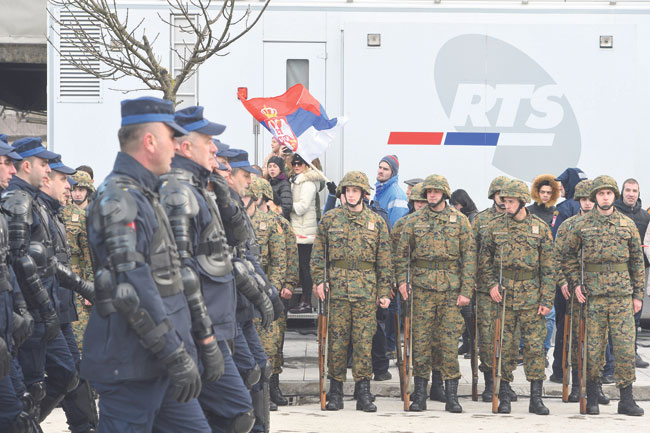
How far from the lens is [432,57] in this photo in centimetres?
1116

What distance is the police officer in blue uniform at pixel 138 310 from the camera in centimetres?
420

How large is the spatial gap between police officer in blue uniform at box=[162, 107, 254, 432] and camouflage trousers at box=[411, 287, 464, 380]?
12.2 ft

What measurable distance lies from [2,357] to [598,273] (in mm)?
5372

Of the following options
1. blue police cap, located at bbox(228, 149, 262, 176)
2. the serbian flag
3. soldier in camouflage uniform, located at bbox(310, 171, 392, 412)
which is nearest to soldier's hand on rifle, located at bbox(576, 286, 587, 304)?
soldier in camouflage uniform, located at bbox(310, 171, 392, 412)

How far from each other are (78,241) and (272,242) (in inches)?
87.5

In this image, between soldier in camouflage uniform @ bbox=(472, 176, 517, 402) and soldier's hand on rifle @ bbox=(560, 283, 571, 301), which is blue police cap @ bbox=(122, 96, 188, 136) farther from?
soldier's hand on rifle @ bbox=(560, 283, 571, 301)

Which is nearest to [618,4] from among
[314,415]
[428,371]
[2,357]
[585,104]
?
[585,104]

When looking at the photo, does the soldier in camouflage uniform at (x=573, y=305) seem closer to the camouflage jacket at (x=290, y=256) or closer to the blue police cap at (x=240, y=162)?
the camouflage jacket at (x=290, y=256)

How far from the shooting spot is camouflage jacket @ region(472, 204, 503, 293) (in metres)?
9.14

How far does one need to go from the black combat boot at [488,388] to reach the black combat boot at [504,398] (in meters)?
0.33

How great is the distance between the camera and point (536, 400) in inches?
341

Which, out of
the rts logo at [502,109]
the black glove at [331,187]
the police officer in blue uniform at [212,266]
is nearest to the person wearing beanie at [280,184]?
the black glove at [331,187]

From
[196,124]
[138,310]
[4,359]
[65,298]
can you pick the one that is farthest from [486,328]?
[138,310]

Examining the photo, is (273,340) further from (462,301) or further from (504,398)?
(504,398)
